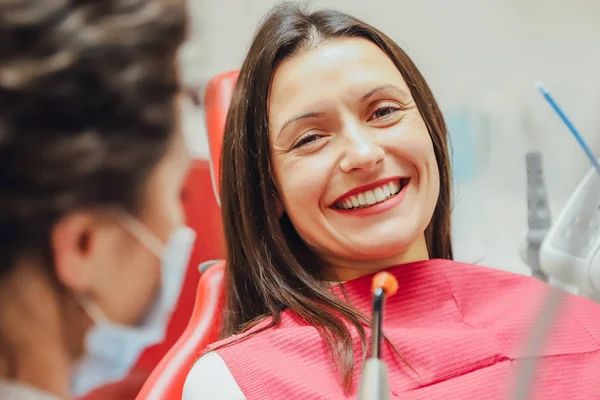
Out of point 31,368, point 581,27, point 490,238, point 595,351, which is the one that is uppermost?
point 581,27

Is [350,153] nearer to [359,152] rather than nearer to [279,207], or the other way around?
[359,152]

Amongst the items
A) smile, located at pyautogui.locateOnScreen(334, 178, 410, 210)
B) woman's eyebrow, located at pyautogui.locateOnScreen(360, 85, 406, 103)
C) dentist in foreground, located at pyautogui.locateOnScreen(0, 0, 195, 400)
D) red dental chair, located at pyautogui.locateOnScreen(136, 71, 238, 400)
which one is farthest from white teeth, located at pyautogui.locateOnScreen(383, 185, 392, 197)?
dentist in foreground, located at pyautogui.locateOnScreen(0, 0, 195, 400)

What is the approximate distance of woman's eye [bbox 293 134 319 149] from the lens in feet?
2.42

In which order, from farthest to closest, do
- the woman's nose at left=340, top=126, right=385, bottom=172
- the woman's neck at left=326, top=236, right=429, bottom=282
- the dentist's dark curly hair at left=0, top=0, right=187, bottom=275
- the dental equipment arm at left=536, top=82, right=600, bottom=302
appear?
the woman's neck at left=326, top=236, right=429, bottom=282
the woman's nose at left=340, top=126, right=385, bottom=172
the dental equipment arm at left=536, top=82, right=600, bottom=302
the dentist's dark curly hair at left=0, top=0, right=187, bottom=275

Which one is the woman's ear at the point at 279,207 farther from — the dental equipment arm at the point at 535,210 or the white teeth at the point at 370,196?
the dental equipment arm at the point at 535,210

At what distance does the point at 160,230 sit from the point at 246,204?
0.37 metres

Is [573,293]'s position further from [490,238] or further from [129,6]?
[129,6]

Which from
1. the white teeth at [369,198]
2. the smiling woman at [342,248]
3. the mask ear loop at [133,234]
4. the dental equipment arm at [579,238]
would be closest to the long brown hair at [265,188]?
the smiling woman at [342,248]

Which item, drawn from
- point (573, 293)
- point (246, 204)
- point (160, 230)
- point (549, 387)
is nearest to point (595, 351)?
point (549, 387)

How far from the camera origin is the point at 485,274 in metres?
0.81

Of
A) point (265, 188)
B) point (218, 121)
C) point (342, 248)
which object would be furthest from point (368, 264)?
point (218, 121)

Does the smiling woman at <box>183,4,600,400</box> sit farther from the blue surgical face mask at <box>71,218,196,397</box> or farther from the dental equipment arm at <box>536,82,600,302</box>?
the blue surgical face mask at <box>71,218,196,397</box>

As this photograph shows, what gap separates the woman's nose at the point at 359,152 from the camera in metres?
0.69

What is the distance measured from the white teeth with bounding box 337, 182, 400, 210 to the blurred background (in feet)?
0.58
